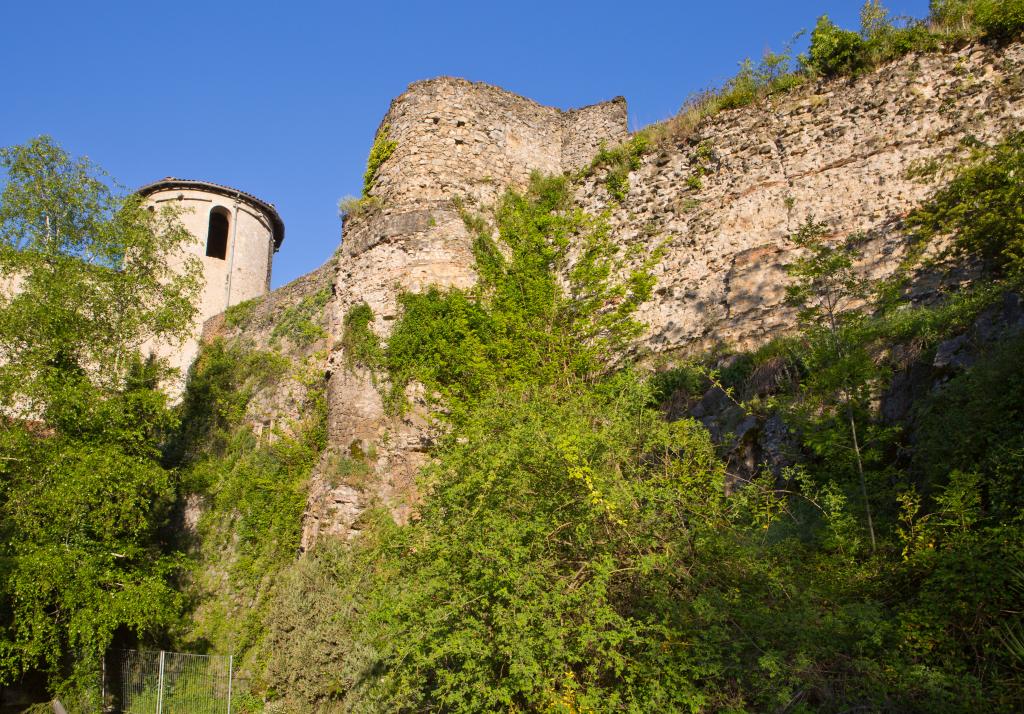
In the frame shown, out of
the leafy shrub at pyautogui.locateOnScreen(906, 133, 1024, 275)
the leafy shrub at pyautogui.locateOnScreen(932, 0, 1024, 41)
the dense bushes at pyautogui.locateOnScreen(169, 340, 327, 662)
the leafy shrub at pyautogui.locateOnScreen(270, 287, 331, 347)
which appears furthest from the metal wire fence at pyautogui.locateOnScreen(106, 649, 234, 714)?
the leafy shrub at pyautogui.locateOnScreen(932, 0, 1024, 41)

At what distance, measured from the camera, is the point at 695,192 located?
13164 millimetres

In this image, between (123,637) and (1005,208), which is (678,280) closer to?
(1005,208)

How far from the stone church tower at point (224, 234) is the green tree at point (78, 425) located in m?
→ 9.17

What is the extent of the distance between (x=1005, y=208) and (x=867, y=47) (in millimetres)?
4721

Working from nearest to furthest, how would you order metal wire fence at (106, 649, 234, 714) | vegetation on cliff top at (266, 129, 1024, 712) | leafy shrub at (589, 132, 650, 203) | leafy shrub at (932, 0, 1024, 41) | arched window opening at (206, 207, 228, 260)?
vegetation on cliff top at (266, 129, 1024, 712), leafy shrub at (932, 0, 1024, 41), metal wire fence at (106, 649, 234, 714), leafy shrub at (589, 132, 650, 203), arched window opening at (206, 207, 228, 260)

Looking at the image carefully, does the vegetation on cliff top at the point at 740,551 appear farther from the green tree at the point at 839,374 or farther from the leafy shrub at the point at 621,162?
the leafy shrub at the point at 621,162

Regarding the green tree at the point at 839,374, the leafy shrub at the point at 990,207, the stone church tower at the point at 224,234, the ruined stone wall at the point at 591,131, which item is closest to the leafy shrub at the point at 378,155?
the ruined stone wall at the point at 591,131

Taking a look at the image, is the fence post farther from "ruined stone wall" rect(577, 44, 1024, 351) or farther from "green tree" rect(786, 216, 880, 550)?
"green tree" rect(786, 216, 880, 550)

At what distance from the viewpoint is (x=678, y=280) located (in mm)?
12578

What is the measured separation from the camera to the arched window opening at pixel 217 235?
86.1 feet

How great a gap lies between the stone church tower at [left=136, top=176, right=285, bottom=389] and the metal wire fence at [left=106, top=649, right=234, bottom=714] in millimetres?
13332

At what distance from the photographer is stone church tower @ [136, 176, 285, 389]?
25.0m

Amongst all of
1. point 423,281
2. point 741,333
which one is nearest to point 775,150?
point 741,333

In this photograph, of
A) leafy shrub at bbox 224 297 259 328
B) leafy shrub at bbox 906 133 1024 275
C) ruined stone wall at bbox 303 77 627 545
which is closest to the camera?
leafy shrub at bbox 906 133 1024 275
